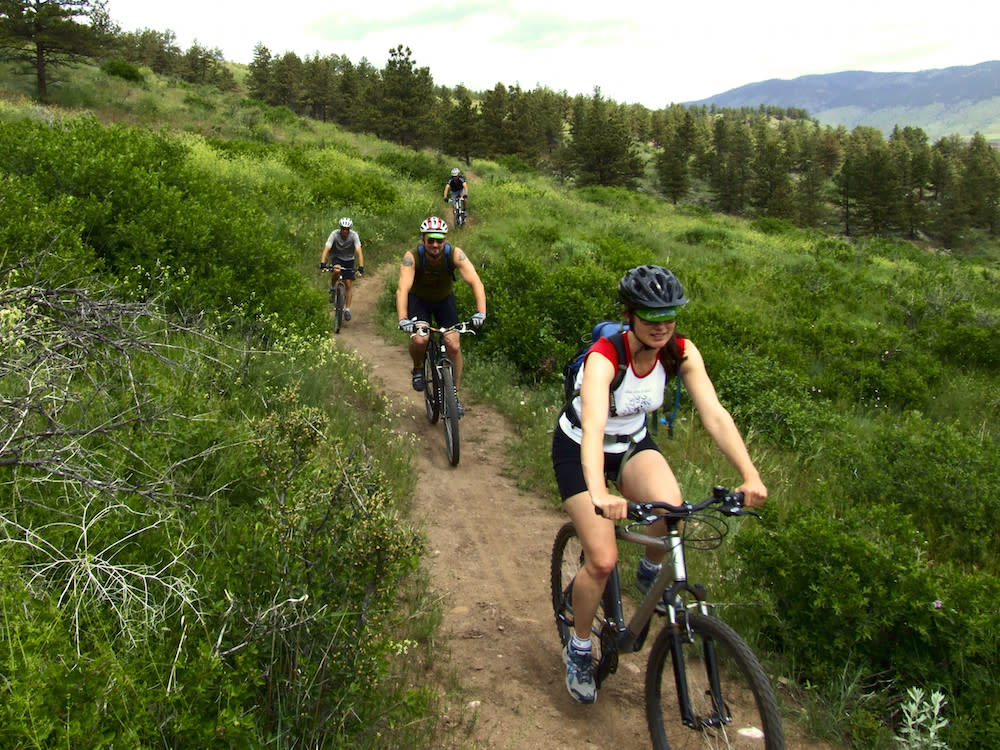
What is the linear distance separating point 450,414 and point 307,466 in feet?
9.13

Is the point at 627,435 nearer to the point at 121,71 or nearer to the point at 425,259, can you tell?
the point at 425,259

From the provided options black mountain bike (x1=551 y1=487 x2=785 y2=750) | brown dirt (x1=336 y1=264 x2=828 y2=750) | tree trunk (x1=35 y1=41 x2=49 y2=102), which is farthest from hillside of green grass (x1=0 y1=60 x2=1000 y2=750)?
tree trunk (x1=35 y1=41 x2=49 y2=102)

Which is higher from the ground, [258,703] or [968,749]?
[258,703]

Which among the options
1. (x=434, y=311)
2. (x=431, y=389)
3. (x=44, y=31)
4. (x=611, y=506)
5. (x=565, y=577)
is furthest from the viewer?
(x=44, y=31)

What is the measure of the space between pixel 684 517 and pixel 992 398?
1043 centimetres

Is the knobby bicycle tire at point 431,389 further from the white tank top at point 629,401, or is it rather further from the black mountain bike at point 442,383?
the white tank top at point 629,401

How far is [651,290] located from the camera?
311cm

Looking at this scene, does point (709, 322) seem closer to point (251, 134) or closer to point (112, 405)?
point (112, 405)

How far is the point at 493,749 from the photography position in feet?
10.7

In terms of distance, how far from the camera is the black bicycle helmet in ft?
10.1

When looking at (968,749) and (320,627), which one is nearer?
(320,627)

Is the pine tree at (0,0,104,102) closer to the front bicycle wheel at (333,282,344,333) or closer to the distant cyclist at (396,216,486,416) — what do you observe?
the front bicycle wheel at (333,282,344,333)

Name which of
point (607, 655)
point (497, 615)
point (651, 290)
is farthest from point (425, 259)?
point (607, 655)

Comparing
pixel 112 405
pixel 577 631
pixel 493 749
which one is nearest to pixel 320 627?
pixel 493 749
